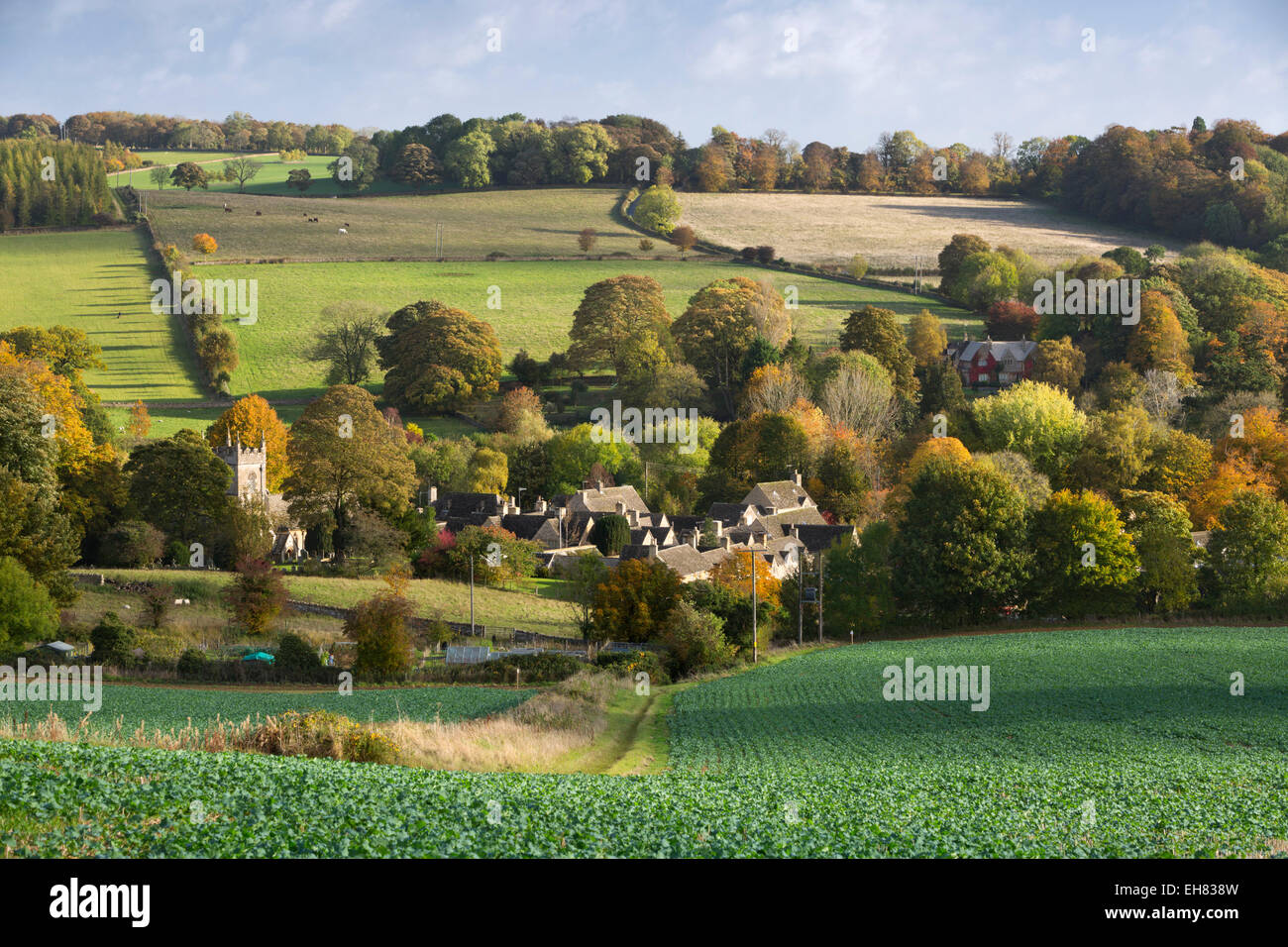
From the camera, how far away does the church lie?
65750 millimetres

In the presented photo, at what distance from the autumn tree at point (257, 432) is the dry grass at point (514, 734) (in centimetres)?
4322

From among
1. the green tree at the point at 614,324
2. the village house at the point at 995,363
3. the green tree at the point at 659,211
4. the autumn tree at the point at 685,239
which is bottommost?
the village house at the point at 995,363

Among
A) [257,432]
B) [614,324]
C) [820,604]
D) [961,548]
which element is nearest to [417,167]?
[614,324]

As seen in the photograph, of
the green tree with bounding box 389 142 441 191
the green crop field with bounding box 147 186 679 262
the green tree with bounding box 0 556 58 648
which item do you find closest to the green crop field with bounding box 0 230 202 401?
the green crop field with bounding box 147 186 679 262

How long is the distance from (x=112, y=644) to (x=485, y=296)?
69.4m

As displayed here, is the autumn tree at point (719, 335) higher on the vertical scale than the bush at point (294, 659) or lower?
higher

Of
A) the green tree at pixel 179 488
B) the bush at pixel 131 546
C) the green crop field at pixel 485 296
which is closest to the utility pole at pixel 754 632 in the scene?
the green tree at pixel 179 488

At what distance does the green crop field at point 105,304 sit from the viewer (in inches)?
3425

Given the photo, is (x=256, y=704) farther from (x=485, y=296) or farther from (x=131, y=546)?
(x=485, y=296)

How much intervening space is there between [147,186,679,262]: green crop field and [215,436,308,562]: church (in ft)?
162

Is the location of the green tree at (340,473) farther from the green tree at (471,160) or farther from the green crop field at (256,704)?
the green tree at (471,160)

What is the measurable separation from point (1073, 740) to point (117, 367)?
79.6 meters
